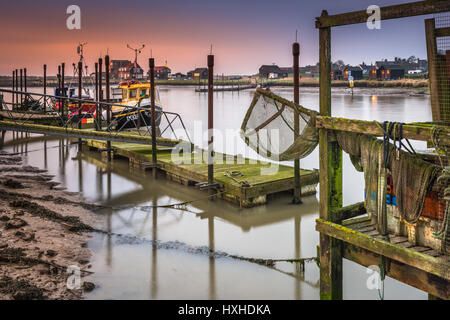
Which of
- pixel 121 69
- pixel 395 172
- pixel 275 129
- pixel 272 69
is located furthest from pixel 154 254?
pixel 121 69

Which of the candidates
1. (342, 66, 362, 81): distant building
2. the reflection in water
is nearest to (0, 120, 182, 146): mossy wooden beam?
the reflection in water

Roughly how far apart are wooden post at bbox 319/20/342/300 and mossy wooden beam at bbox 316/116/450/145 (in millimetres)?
174

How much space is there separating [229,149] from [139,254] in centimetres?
1609

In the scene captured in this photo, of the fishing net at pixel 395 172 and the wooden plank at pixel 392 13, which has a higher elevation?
the wooden plank at pixel 392 13

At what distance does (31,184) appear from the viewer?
1473cm

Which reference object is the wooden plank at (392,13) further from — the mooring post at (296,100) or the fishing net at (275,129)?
the mooring post at (296,100)

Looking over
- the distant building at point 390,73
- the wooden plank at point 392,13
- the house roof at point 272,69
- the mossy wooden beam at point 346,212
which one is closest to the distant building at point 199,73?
the house roof at point 272,69

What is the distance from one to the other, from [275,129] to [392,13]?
3367 mm

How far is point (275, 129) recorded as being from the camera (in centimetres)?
855

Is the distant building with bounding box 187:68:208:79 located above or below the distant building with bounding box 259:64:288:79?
above

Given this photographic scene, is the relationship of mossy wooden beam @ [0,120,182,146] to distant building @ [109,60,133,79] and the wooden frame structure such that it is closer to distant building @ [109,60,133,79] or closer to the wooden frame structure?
the wooden frame structure

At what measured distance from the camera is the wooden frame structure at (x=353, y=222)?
16.8ft

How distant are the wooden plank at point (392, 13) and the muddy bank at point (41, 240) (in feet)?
16.7

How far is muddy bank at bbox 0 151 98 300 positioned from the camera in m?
7.36
